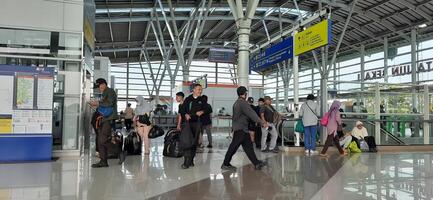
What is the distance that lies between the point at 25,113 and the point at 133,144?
2.50 m

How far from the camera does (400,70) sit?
3120 centimetres

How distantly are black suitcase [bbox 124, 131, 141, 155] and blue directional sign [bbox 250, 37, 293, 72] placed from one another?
4973mm

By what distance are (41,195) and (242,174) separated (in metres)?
3.15

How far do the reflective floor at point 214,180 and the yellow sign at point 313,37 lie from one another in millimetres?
3019

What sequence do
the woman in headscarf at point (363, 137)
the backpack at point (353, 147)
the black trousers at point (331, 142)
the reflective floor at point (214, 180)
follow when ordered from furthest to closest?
the woman in headscarf at point (363, 137) → the backpack at point (353, 147) → the black trousers at point (331, 142) → the reflective floor at point (214, 180)

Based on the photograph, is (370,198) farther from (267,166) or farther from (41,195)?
(41,195)

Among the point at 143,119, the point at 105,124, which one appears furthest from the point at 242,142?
the point at 143,119

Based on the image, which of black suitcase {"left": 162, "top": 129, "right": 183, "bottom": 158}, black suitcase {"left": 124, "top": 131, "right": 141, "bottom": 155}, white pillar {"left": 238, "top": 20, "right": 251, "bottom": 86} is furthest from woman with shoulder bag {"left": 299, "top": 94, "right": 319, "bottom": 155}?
black suitcase {"left": 124, "top": 131, "right": 141, "bottom": 155}

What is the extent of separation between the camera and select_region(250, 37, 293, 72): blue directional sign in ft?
38.0

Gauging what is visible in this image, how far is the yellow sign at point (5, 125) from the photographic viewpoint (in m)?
7.85

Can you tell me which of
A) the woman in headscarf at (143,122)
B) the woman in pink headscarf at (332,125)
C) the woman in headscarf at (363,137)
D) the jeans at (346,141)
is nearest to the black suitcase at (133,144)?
the woman in headscarf at (143,122)

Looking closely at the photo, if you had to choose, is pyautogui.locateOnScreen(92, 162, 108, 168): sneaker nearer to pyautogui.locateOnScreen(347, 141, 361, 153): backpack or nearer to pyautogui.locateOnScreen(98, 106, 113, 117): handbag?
pyautogui.locateOnScreen(98, 106, 113, 117): handbag

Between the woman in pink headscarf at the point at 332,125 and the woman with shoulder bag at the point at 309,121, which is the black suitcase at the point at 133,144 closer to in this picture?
the woman with shoulder bag at the point at 309,121

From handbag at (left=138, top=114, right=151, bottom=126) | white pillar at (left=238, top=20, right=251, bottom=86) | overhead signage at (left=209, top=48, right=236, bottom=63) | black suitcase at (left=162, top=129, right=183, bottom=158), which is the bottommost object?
black suitcase at (left=162, top=129, right=183, bottom=158)
